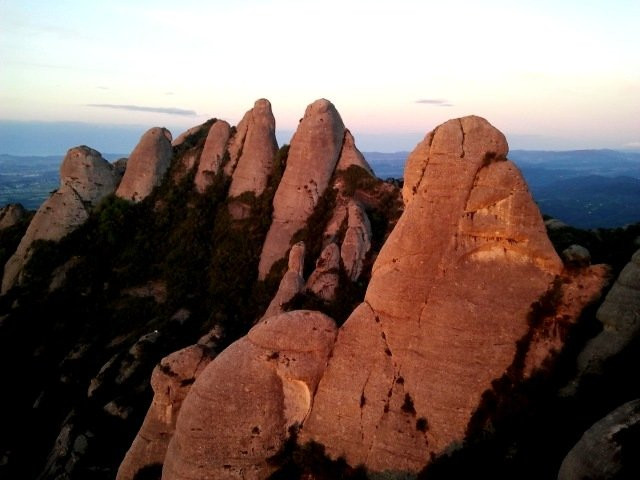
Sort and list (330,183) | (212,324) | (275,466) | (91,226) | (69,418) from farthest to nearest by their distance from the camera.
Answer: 1. (91,226)
2. (330,183)
3. (212,324)
4. (69,418)
5. (275,466)

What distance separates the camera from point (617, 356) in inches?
652

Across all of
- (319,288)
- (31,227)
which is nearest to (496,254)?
(319,288)

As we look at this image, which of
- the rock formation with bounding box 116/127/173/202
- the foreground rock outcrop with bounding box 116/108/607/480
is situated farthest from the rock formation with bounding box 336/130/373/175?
the foreground rock outcrop with bounding box 116/108/607/480

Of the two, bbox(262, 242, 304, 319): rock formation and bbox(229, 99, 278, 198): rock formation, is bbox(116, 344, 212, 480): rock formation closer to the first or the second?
bbox(262, 242, 304, 319): rock formation

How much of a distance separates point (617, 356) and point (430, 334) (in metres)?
5.82

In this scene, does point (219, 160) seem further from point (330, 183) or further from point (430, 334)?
point (430, 334)

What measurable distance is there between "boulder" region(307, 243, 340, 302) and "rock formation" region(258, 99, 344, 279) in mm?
6122

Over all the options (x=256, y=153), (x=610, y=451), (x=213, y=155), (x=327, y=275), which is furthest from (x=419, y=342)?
(x=213, y=155)

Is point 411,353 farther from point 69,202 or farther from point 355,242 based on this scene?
point 69,202

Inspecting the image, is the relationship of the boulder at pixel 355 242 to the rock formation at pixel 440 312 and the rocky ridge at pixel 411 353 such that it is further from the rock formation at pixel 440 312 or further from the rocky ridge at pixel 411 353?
the rock formation at pixel 440 312

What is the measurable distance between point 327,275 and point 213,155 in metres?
18.7

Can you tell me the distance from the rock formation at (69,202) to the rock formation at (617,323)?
133ft

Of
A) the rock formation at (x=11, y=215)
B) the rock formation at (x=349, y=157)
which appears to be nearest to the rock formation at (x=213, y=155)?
the rock formation at (x=349, y=157)

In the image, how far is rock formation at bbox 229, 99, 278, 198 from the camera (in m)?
42.9
